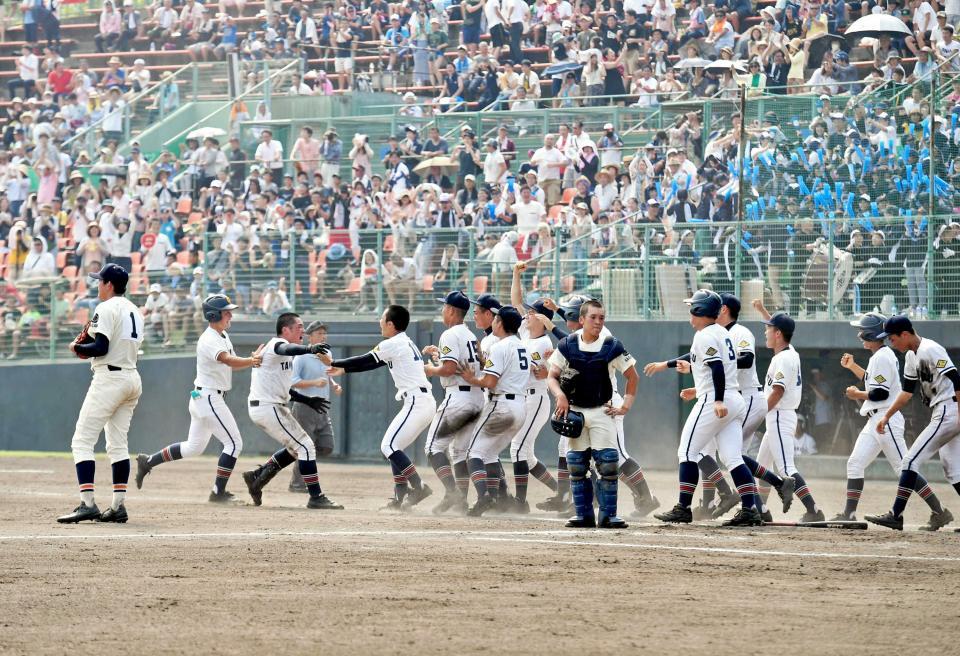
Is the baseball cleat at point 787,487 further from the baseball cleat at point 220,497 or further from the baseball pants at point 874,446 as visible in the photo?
the baseball cleat at point 220,497

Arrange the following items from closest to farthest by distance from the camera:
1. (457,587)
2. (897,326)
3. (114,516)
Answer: (457,587)
(114,516)
(897,326)

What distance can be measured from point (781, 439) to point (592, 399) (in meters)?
2.43

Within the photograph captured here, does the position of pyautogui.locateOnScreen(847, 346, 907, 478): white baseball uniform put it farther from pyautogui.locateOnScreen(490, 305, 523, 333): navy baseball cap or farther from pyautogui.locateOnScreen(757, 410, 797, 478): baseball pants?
pyautogui.locateOnScreen(490, 305, 523, 333): navy baseball cap

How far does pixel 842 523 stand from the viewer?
12352mm

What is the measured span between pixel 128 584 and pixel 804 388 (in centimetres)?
1278

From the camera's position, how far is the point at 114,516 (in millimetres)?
12055

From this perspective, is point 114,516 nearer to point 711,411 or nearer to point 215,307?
point 215,307

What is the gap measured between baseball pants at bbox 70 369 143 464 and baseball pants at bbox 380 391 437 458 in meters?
2.62

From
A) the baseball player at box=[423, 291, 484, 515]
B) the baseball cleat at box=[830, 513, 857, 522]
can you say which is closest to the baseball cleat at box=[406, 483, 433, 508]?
the baseball player at box=[423, 291, 484, 515]

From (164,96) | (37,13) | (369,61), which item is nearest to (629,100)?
(369,61)

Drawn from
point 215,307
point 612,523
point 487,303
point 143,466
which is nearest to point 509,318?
point 487,303

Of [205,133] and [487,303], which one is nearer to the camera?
[487,303]

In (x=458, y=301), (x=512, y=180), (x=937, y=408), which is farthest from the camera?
(x=512, y=180)

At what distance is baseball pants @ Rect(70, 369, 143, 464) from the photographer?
11.9 meters
